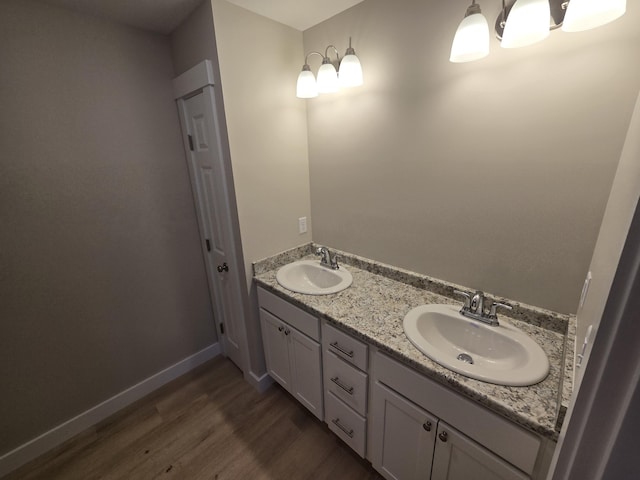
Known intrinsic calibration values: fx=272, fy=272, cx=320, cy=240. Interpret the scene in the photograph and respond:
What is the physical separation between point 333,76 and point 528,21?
838mm

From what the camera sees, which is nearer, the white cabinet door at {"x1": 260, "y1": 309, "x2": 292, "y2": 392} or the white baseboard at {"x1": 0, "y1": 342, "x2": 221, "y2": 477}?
the white baseboard at {"x1": 0, "y1": 342, "x2": 221, "y2": 477}

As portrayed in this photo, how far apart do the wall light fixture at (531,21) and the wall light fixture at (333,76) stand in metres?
0.50

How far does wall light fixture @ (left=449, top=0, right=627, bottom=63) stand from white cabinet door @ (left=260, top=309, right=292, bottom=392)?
154 centimetres

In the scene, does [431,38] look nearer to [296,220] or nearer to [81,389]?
[296,220]

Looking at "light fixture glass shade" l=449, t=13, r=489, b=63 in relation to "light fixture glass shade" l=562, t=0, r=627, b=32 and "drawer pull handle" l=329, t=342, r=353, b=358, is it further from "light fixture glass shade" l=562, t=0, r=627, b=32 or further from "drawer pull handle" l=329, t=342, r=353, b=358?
"drawer pull handle" l=329, t=342, r=353, b=358

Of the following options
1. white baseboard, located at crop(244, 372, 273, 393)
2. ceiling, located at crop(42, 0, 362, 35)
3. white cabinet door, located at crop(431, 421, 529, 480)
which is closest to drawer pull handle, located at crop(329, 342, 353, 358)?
white cabinet door, located at crop(431, 421, 529, 480)

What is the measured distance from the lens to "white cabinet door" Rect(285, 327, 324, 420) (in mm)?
1466

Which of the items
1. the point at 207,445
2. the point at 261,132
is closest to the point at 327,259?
the point at 261,132

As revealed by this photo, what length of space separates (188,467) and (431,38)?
2.46 m

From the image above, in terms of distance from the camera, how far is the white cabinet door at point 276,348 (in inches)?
65.0

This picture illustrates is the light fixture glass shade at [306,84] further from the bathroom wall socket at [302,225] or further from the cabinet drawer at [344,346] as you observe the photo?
the cabinet drawer at [344,346]

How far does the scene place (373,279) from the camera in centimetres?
164

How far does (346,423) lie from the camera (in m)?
1.41

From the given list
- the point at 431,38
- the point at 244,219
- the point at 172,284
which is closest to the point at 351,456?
the point at 244,219
